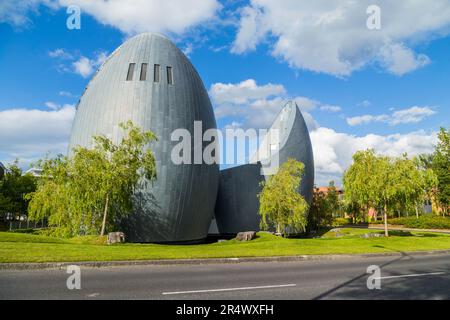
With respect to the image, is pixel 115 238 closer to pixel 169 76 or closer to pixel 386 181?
pixel 169 76

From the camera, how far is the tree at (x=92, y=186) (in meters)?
19.5

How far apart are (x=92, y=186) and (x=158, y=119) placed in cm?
743

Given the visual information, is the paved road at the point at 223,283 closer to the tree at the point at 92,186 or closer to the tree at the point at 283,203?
the tree at the point at 92,186

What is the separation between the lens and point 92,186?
19.5 m

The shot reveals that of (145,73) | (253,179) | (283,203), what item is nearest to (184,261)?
(283,203)

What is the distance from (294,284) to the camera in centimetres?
912

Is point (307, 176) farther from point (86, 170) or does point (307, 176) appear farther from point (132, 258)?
point (132, 258)

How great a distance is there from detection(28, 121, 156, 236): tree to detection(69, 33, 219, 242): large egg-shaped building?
7.65ft

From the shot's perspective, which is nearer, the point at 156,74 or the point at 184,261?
the point at 184,261

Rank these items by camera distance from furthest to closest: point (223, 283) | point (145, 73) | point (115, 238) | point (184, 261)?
1. point (145, 73)
2. point (115, 238)
3. point (184, 261)
4. point (223, 283)

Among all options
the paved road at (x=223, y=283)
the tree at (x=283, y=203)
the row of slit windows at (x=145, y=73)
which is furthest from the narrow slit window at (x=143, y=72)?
the paved road at (x=223, y=283)

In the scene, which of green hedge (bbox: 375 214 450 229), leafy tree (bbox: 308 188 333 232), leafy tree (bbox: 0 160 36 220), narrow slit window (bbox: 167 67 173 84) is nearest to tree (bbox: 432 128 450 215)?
green hedge (bbox: 375 214 450 229)
